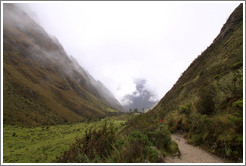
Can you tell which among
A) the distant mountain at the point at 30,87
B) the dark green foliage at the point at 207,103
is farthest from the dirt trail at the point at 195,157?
the distant mountain at the point at 30,87

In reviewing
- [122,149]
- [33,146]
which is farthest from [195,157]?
[33,146]

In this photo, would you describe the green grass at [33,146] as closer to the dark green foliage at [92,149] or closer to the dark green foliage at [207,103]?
the dark green foliage at [92,149]

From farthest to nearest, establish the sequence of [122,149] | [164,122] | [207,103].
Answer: [164,122], [207,103], [122,149]

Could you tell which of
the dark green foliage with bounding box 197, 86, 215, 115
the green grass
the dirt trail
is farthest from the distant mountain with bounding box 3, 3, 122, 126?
the dark green foliage with bounding box 197, 86, 215, 115

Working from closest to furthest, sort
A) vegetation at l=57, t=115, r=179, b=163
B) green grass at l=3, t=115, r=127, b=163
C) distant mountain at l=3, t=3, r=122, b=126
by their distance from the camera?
1. vegetation at l=57, t=115, r=179, b=163
2. green grass at l=3, t=115, r=127, b=163
3. distant mountain at l=3, t=3, r=122, b=126

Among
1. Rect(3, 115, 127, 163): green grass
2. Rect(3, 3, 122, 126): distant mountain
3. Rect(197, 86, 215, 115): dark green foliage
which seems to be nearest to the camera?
Rect(197, 86, 215, 115): dark green foliage

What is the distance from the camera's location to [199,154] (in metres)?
6.61

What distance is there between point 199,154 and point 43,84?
377ft

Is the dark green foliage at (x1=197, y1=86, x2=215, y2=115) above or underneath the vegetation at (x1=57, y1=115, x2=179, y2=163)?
above

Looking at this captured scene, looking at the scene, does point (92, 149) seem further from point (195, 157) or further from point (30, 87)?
point (30, 87)

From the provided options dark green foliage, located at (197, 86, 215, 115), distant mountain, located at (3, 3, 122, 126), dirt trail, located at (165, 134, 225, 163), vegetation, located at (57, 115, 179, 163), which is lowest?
dirt trail, located at (165, 134, 225, 163)

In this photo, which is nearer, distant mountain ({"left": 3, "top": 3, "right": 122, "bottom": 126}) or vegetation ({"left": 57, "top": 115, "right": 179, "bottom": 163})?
vegetation ({"left": 57, "top": 115, "right": 179, "bottom": 163})

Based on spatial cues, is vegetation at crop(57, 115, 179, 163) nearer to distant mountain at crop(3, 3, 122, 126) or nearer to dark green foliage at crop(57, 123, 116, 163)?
Answer: dark green foliage at crop(57, 123, 116, 163)

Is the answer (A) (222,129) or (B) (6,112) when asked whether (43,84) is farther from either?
(A) (222,129)
